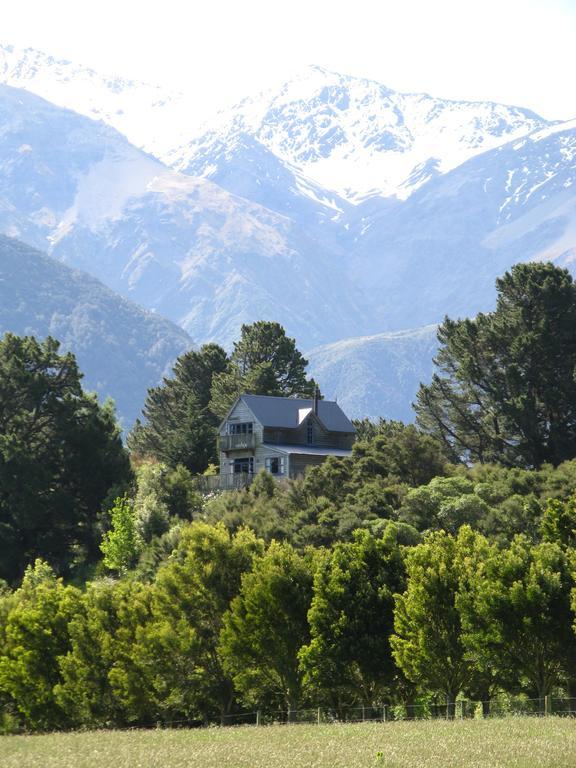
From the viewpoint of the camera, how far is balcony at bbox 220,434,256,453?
11388 cm

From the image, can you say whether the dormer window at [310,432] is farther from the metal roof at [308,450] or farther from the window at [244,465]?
the window at [244,465]

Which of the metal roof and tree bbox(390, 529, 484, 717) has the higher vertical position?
the metal roof

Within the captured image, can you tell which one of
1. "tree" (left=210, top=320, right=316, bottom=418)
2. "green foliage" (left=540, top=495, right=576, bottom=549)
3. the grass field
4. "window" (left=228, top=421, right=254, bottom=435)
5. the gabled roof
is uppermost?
"tree" (left=210, top=320, right=316, bottom=418)

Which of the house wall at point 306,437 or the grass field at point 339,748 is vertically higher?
the house wall at point 306,437

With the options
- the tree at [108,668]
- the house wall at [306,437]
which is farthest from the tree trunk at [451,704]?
the house wall at [306,437]

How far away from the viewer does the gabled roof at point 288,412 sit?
11500 centimetres

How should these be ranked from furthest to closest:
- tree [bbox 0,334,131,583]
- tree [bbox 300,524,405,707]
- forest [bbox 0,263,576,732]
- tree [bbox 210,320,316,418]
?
1. tree [bbox 210,320,316,418]
2. tree [bbox 0,334,131,583]
3. tree [bbox 300,524,405,707]
4. forest [bbox 0,263,576,732]

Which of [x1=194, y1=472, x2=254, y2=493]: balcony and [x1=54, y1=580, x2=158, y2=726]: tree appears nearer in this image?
[x1=54, y1=580, x2=158, y2=726]: tree

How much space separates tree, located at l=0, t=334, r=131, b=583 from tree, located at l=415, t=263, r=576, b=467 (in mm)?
25797

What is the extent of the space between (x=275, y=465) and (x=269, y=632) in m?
45.8

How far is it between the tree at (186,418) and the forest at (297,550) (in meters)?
0.32

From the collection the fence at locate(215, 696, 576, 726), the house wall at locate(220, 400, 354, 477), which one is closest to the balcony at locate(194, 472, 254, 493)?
the house wall at locate(220, 400, 354, 477)

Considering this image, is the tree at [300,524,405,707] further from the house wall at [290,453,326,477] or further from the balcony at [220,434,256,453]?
the balcony at [220,434,256,453]

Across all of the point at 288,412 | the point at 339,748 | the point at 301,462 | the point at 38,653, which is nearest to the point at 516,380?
the point at 301,462
